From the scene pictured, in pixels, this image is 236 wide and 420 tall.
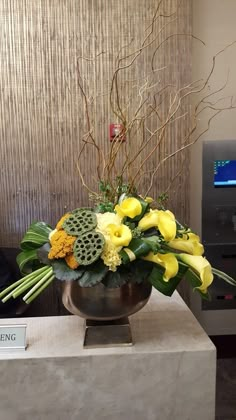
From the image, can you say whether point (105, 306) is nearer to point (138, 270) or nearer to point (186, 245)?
point (138, 270)

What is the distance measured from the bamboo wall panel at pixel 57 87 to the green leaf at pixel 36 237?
1.45 m

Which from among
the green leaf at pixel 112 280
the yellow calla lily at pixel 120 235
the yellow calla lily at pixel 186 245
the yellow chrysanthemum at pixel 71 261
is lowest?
the green leaf at pixel 112 280

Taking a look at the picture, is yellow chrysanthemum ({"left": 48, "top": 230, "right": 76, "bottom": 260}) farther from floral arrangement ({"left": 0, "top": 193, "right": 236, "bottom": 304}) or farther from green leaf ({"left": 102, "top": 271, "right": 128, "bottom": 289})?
green leaf ({"left": 102, "top": 271, "right": 128, "bottom": 289})

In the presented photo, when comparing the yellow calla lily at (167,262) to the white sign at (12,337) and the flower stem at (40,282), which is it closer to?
the flower stem at (40,282)

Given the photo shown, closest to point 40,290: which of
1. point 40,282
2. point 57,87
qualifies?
point 40,282

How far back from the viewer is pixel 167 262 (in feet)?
3.32

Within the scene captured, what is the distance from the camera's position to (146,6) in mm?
2471

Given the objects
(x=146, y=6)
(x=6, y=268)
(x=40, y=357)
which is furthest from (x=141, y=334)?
(x=146, y=6)

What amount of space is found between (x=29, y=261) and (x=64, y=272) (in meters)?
0.22

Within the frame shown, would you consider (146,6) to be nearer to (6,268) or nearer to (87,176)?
(87,176)

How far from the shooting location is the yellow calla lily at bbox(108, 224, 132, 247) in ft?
3.23

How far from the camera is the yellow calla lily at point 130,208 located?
1.03 m

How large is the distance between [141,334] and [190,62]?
1.90m

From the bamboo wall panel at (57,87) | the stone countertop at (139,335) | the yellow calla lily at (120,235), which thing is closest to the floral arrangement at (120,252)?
the yellow calla lily at (120,235)
